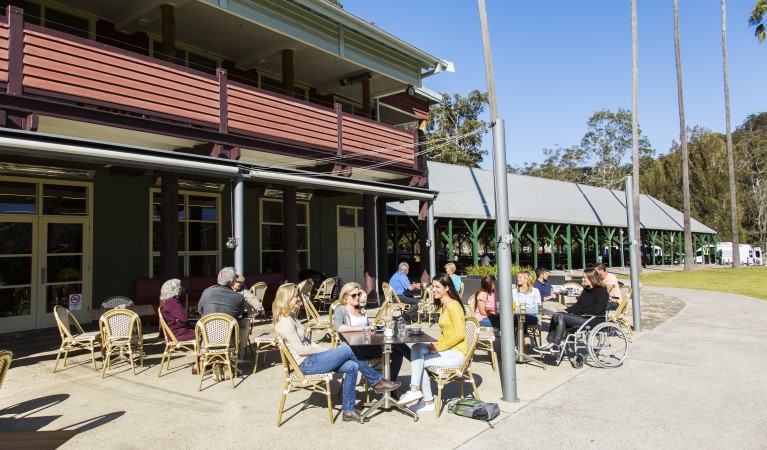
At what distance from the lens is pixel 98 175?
998 cm

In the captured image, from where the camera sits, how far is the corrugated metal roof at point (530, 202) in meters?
20.3

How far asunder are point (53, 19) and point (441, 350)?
30.1ft

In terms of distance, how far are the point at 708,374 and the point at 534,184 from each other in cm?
2354

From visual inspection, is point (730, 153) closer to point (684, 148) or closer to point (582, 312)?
point (684, 148)

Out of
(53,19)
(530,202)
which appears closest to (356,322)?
(53,19)

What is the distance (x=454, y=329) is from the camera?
504 centimetres

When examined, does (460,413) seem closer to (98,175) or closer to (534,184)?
(98,175)

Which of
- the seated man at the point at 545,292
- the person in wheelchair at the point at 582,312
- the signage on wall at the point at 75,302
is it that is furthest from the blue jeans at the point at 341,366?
the signage on wall at the point at 75,302

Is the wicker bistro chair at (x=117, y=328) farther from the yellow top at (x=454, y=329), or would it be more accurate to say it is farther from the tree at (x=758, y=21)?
the tree at (x=758, y=21)

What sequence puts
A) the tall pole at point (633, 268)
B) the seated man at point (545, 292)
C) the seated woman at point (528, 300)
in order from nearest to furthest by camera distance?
the seated woman at point (528, 300) < the seated man at point (545, 292) < the tall pole at point (633, 268)

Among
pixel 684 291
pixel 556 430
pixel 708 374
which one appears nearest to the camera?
pixel 556 430

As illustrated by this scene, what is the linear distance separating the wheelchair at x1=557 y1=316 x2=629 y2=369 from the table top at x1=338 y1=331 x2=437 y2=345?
8.57ft

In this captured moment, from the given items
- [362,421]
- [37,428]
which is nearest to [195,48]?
[37,428]

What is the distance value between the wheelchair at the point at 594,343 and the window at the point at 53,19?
9766 millimetres
